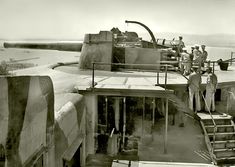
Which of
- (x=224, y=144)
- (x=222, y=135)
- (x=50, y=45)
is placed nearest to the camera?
(x=224, y=144)

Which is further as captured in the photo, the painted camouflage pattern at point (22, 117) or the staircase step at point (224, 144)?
the staircase step at point (224, 144)

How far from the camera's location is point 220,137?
10.4m

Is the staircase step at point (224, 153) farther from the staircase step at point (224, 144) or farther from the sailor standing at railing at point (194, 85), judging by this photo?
the sailor standing at railing at point (194, 85)

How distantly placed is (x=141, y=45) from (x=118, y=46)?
147 centimetres

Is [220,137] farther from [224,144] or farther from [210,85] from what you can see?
[210,85]

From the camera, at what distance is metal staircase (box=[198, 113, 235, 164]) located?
32.3 feet

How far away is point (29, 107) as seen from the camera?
4457 mm

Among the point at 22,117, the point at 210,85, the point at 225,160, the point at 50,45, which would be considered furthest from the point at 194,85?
the point at 50,45

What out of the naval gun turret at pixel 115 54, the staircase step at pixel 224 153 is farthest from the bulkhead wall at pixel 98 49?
the staircase step at pixel 224 153

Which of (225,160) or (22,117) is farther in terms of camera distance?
(225,160)

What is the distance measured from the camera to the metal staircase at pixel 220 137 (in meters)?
9.86

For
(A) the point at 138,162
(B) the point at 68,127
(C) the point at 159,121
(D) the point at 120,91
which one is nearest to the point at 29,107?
(B) the point at 68,127

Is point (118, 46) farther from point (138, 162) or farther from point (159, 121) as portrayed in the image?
point (138, 162)

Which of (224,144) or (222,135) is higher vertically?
(222,135)
